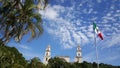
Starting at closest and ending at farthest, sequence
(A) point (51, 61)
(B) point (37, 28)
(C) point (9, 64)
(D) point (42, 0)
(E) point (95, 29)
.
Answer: (D) point (42, 0) → (B) point (37, 28) → (E) point (95, 29) → (C) point (9, 64) → (A) point (51, 61)

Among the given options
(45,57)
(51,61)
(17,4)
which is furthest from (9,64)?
(45,57)

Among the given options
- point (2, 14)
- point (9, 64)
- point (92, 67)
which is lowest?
point (9, 64)

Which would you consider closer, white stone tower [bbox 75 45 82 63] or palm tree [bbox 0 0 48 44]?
palm tree [bbox 0 0 48 44]

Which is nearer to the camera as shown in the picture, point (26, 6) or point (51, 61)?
point (26, 6)

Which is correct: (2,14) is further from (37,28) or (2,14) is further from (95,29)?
(95,29)

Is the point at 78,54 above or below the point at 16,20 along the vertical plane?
above

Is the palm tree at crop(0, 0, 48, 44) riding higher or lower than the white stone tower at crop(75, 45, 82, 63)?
lower

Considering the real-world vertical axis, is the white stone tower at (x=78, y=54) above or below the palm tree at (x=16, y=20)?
above

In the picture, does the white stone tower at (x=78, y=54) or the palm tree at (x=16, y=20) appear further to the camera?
the white stone tower at (x=78, y=54)

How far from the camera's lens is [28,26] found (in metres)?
27.6

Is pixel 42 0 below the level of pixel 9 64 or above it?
above

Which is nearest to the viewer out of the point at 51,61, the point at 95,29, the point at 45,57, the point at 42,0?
the point at 42,0

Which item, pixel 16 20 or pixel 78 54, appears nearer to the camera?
pixel 16 20

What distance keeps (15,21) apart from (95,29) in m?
11.8
